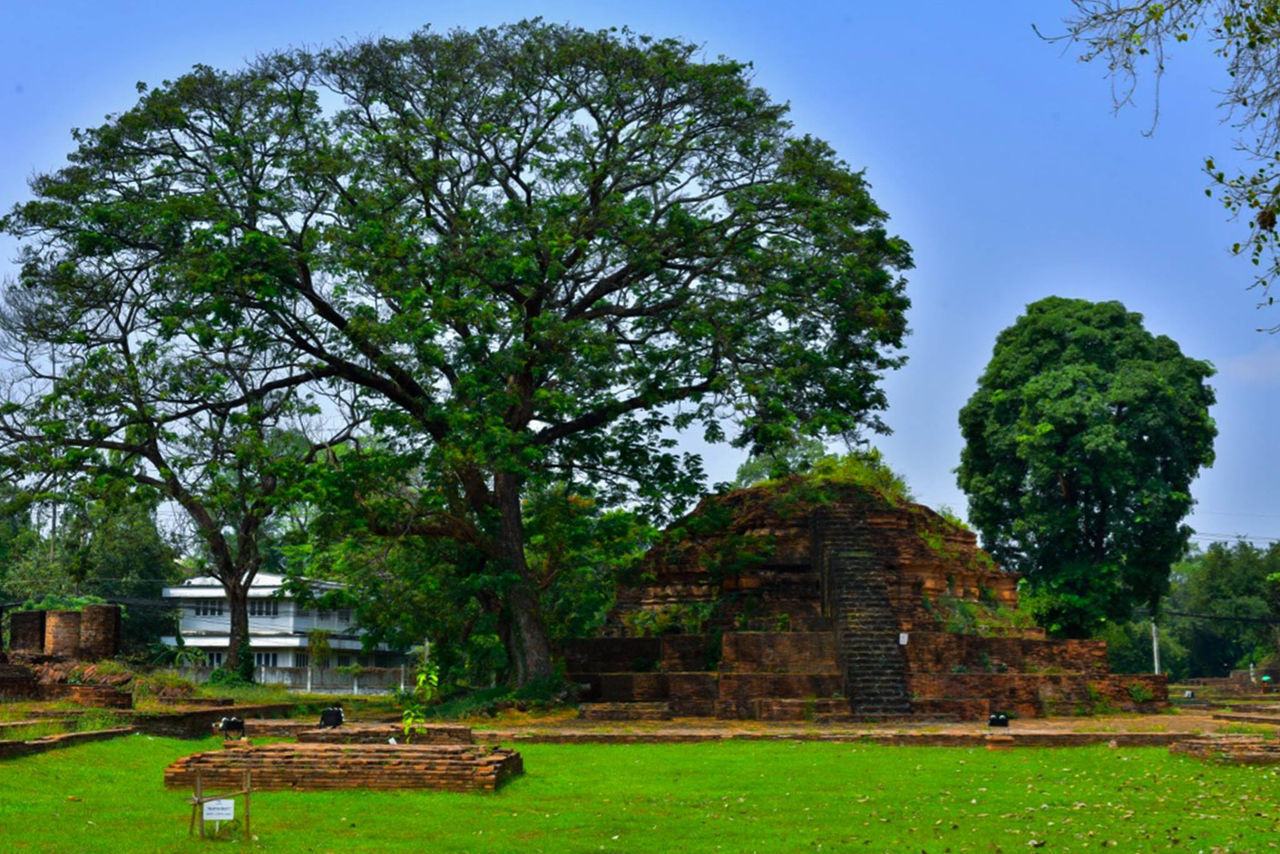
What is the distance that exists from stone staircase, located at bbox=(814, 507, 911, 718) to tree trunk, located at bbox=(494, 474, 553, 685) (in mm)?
4808

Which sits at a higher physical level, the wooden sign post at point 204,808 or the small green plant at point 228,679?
the small green plant at point 228,679

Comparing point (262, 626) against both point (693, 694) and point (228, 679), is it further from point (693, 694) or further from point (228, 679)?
point (693, 694)

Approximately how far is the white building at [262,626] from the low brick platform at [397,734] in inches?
1314

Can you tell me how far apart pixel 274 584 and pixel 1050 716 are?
32739 mm

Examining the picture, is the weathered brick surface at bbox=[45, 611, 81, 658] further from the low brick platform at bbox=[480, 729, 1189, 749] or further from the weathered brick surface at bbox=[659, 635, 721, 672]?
the low brick platform at bbox=[480, 729, 1189, 749]

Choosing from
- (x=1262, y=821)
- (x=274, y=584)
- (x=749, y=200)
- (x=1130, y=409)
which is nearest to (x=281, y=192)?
(x=749, y=200)

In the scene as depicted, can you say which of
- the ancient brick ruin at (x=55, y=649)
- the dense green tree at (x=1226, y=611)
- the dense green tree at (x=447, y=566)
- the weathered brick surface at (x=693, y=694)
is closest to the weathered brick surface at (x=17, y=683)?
the ancient brick ruin at (x=55, y=649)

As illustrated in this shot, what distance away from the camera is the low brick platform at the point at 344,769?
40.1 ft

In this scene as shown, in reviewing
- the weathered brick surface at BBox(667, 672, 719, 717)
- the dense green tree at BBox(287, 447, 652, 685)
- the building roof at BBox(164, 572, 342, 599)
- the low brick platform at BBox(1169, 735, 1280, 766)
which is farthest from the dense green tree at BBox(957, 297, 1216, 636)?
the building roof at BBox(164, 572, 342, 599)

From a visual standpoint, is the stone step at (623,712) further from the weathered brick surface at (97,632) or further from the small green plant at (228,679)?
the weathered brick surface at (97,632)

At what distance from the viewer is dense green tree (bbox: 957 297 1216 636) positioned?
34562 millimetres

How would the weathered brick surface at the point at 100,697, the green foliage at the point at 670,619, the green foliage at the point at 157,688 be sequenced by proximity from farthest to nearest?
the green foliage at the point at 670,619
the green foliage at the point at 157,688
the weathered brick surface at the point at 100,697

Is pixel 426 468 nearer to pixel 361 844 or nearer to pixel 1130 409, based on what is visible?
pixel 361 844

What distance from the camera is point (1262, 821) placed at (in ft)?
34.0
